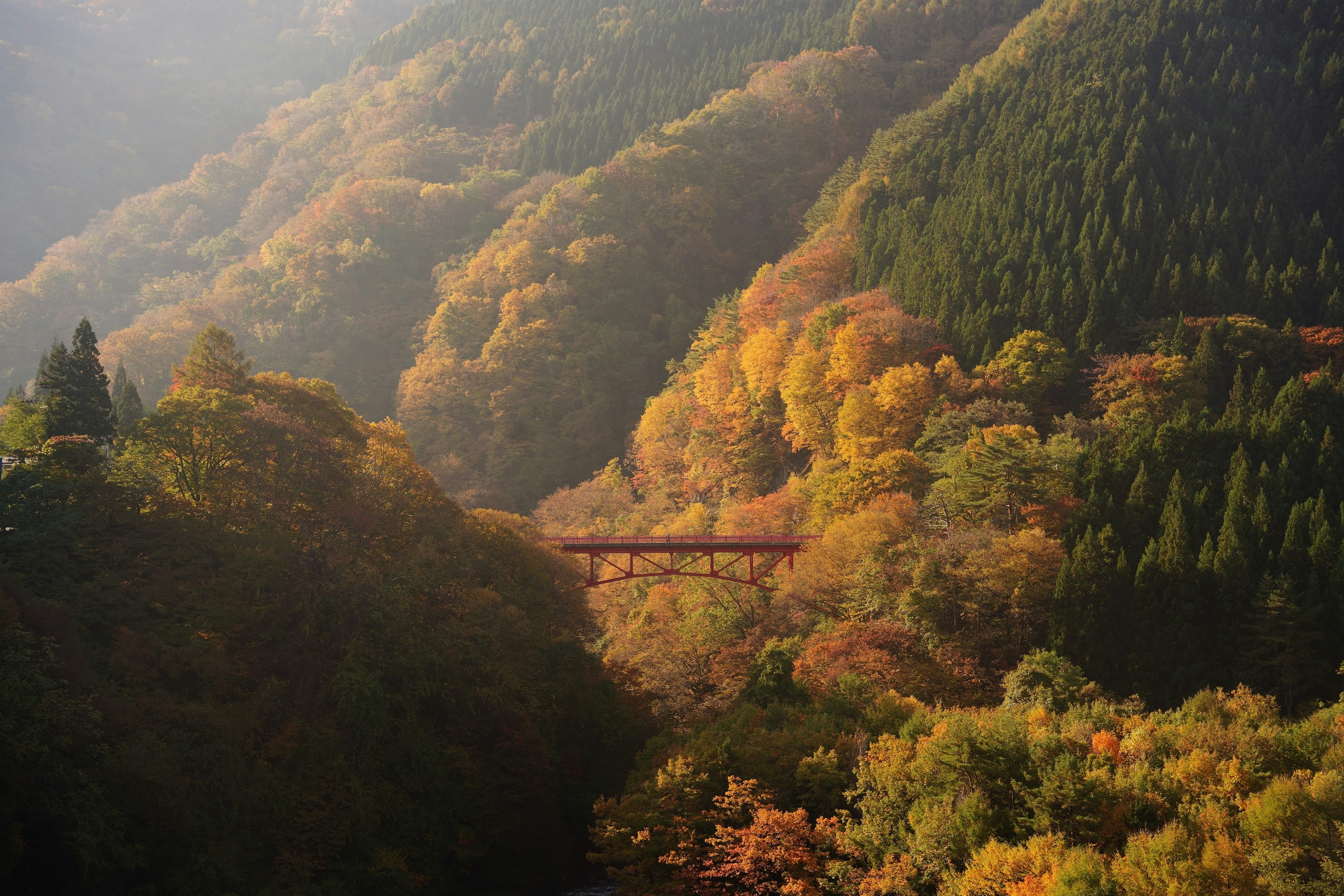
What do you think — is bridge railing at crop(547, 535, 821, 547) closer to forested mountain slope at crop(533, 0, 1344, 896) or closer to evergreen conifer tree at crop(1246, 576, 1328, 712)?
forested mountain slope at crop(533, 0, 1344, 896)

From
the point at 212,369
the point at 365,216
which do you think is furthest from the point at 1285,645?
the point at 365,216

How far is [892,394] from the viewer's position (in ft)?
227

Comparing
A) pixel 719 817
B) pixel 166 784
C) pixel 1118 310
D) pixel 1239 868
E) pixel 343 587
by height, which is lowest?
pixel 719 817

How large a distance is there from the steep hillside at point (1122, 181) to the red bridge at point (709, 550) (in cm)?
2203

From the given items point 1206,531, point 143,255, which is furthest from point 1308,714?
point 143,255

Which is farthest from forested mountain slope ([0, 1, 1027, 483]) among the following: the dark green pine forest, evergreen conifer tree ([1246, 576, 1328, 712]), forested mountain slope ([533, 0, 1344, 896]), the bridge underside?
evergreen conifer tree ([1246, 576, 1328, 712])

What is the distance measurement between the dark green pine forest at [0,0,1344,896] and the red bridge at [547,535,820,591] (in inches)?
67.7

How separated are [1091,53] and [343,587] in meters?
89.7

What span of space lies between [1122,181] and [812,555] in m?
46.5

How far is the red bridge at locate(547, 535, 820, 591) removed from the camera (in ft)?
194

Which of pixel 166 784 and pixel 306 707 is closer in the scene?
pixel 166 784

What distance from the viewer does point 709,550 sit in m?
59.5

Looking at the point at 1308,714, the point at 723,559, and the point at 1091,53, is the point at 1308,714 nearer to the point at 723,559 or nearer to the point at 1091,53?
the point at 723,559

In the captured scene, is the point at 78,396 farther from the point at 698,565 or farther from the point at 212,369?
the point at 698,565
